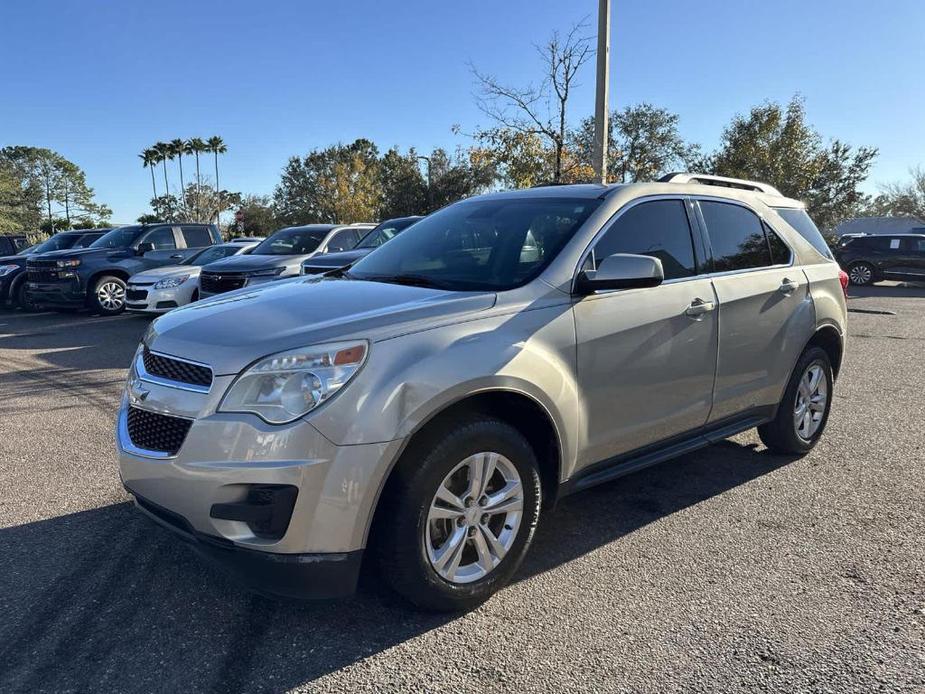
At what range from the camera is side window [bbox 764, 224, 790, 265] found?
4.60 metres

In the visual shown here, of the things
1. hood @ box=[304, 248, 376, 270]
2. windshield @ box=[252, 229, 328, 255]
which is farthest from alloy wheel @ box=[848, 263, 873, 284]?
hood @ box=[304, 248, 376, 270]

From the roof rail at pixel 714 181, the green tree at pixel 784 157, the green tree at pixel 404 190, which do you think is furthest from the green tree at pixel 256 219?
the roof rail at pixel 714 181

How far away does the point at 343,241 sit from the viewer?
12320 millimetres

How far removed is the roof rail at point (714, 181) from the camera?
423 centimetres

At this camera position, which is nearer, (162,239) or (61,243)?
(162,239)

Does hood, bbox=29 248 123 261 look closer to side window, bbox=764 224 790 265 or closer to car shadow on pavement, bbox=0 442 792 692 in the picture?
car shadow on pavement, bbox=0 442 792 692

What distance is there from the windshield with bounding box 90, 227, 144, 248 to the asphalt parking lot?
11.1 metres

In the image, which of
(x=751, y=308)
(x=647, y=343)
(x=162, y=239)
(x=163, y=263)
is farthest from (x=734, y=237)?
(x=162, y=239)

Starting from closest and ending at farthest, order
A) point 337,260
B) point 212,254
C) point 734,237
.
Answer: point 734,237, point 337,260, point 212,254

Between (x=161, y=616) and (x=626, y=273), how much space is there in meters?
2.50

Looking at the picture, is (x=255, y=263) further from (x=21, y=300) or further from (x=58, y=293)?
(x=21, y=300)

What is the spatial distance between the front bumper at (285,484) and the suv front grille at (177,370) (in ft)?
0.31

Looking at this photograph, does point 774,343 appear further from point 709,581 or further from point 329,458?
point 329,458

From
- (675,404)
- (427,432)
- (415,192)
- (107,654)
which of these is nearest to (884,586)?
(675,404)
